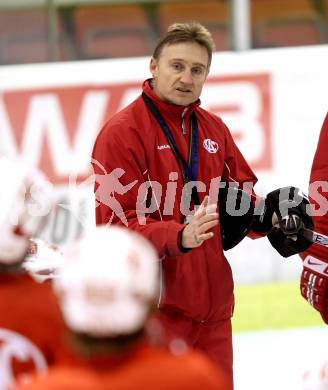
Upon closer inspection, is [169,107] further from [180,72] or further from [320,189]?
[320,189]

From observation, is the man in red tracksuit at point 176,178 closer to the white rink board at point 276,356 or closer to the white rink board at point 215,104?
the white rink board at point 276,356

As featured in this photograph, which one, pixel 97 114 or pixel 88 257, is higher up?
pixel 88 257

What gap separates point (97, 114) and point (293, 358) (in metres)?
1.90

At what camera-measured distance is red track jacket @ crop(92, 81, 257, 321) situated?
3344mm

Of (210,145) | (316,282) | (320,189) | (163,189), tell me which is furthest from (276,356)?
(163,189)

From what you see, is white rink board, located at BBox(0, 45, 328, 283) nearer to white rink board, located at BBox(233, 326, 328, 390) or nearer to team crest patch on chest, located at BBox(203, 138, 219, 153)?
white rink board, located at BBox(233, 326, 328, 390)

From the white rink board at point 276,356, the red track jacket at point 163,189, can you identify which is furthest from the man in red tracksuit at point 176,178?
the white rink board at point 276,356

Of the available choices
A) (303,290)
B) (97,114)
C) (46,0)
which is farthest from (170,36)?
(46,0)

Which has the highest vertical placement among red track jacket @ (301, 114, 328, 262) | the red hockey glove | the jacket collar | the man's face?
the man's face

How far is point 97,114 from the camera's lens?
20.4 feet

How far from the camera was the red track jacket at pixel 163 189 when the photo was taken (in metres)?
3.34

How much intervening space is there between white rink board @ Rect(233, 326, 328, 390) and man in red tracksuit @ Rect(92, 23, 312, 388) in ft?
3.76

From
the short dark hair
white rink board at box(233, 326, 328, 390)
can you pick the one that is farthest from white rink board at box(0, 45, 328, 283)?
the short dark hair

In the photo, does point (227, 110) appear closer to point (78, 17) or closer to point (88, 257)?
point (78, 17)
